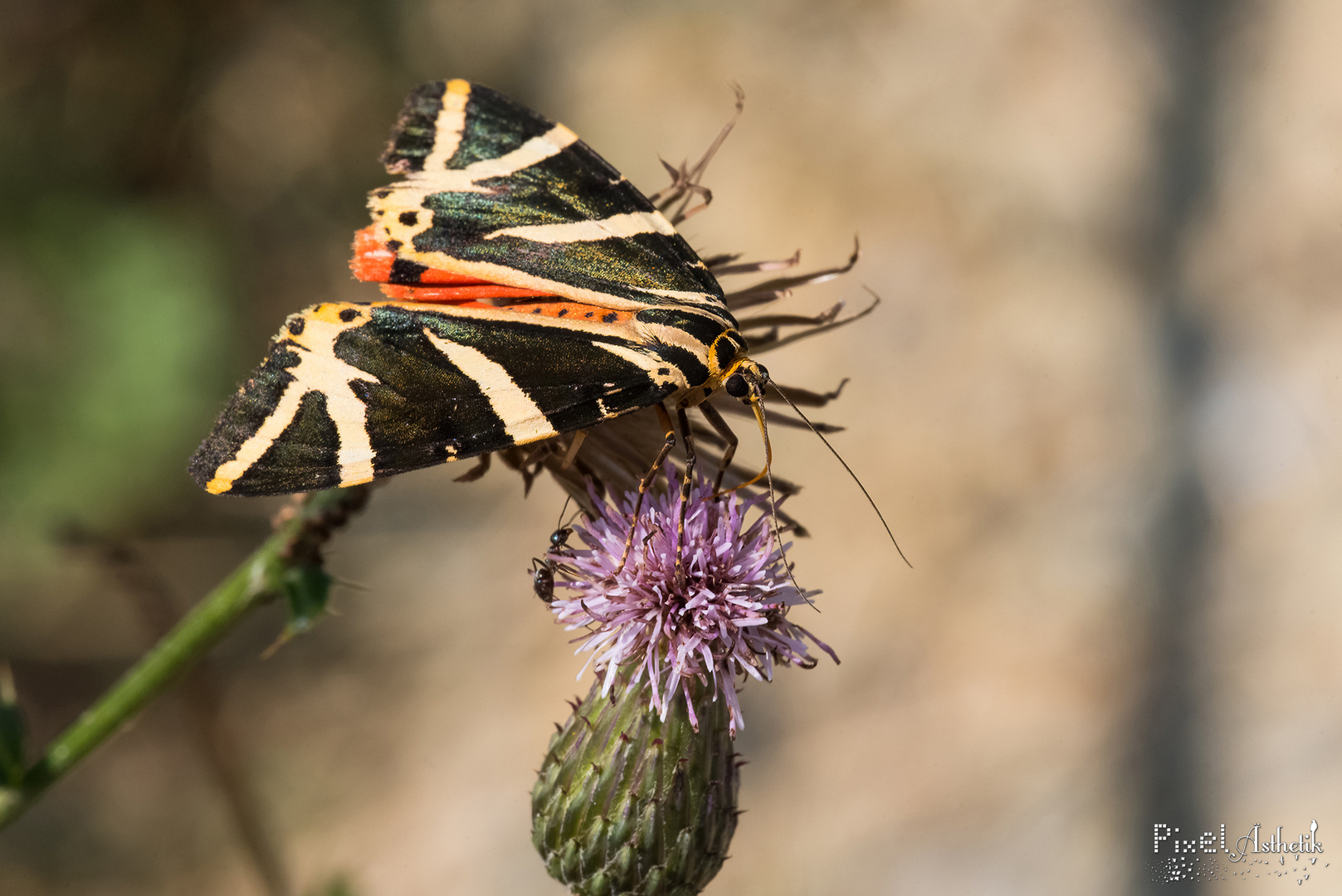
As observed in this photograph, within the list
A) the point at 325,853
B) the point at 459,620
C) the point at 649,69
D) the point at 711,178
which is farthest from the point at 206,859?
the point at 649,69

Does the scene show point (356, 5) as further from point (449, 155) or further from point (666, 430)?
point (666, 430)

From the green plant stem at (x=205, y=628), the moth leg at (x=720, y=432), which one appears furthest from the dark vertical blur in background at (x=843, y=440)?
the moth leg at (x=720, y=432)

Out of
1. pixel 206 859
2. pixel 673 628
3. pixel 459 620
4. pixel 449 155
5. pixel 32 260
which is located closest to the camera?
pixel 673 628

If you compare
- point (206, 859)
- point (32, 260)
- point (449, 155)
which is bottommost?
point (206, 859)

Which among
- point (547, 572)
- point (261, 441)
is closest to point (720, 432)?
point (547, 572)

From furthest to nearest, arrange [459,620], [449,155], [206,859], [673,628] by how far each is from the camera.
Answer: [459,620] < [206,859] < [449,155] < [673,628]

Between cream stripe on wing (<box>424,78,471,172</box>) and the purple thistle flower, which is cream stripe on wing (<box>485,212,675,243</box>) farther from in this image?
the purple thistle flower

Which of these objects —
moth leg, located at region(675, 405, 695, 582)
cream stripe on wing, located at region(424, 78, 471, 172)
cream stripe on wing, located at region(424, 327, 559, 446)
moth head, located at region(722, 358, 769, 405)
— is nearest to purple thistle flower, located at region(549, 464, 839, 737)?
moth leg, located at region(675, 405, 695, 582)
